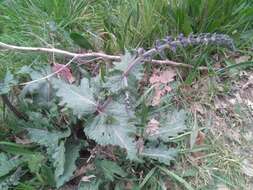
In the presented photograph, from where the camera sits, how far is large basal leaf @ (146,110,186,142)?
2482 mm

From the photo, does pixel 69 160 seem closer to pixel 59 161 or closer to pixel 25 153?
pixel 59 161

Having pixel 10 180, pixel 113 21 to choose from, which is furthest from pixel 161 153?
pixel 113 21

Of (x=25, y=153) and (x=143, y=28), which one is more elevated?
(x=143, y=28)

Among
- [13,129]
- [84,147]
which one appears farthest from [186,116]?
[13,129]

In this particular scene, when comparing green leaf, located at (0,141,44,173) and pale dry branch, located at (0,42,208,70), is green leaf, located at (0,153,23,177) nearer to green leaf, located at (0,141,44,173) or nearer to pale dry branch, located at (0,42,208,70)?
green leaf, located at (0,141,44,173)

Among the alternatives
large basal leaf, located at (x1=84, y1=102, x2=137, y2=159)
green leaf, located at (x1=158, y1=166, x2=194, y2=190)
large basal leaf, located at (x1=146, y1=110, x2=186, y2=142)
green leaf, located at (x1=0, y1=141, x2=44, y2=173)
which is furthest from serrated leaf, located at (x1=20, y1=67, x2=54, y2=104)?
green leaf, located at (x1=158, y1=166, x2=194, y2=190)

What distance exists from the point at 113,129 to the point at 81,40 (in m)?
0.76

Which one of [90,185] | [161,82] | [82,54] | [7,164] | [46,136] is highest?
[82,54]

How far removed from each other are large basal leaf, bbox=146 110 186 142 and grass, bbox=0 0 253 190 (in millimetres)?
123

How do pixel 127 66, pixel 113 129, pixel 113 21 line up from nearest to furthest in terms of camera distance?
pixel 113 129
pixel 127 66
pixel 113 21

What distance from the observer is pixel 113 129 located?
2.21m

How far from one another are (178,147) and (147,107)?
11.2 inches

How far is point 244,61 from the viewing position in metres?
2.83

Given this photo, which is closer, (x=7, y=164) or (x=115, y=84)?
(x=115, y=84)
